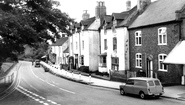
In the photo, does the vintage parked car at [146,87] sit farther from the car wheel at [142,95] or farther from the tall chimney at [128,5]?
the tall chimney at [128,5]

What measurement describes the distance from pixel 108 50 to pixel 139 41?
25.6 feet

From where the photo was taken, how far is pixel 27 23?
54.9ft

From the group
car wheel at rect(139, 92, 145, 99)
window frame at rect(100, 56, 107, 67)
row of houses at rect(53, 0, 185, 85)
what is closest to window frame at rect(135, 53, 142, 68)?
row of houses at rect(53, 0, 185, 85)

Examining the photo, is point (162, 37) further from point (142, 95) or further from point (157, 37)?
point (142, 95)

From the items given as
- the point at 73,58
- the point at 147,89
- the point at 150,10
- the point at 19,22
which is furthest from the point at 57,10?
the point at 73,58

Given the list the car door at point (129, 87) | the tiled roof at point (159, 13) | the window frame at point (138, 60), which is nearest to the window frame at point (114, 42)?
the tiled roof at point (159, 13)

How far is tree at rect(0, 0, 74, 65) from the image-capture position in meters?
15.9

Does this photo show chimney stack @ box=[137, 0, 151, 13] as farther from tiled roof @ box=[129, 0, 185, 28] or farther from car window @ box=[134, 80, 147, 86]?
car window @ box=[134, 80, 147, 86]

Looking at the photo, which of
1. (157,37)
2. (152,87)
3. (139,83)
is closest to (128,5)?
(157,37)

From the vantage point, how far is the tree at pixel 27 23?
52.2ft

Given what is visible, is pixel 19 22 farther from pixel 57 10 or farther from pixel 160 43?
pixel 160 43

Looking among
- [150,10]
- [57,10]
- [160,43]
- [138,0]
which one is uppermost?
[138,0]

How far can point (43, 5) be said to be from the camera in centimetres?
1934

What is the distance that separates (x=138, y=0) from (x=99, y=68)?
14232mm
